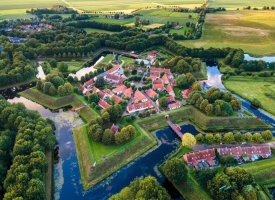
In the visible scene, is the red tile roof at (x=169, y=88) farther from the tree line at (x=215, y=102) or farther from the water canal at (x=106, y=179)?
the water canal at (x=106, y=179)

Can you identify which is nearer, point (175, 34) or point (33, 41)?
point (33, 41)

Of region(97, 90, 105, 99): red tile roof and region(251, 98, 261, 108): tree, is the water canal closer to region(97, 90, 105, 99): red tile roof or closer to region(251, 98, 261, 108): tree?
region(251, 98, 261, 108): tree

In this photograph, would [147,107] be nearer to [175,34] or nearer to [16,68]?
[16,68]

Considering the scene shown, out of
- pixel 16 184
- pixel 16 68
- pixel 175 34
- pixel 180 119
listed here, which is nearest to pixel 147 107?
pixel 180 119

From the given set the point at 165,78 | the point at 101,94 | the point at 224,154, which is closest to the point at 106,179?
the point at 224,154

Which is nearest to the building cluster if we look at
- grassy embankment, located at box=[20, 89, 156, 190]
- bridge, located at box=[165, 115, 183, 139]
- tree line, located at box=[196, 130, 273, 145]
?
tree line, located at box=[196, 130, 273, 145]

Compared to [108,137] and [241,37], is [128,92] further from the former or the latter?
[241,37]
